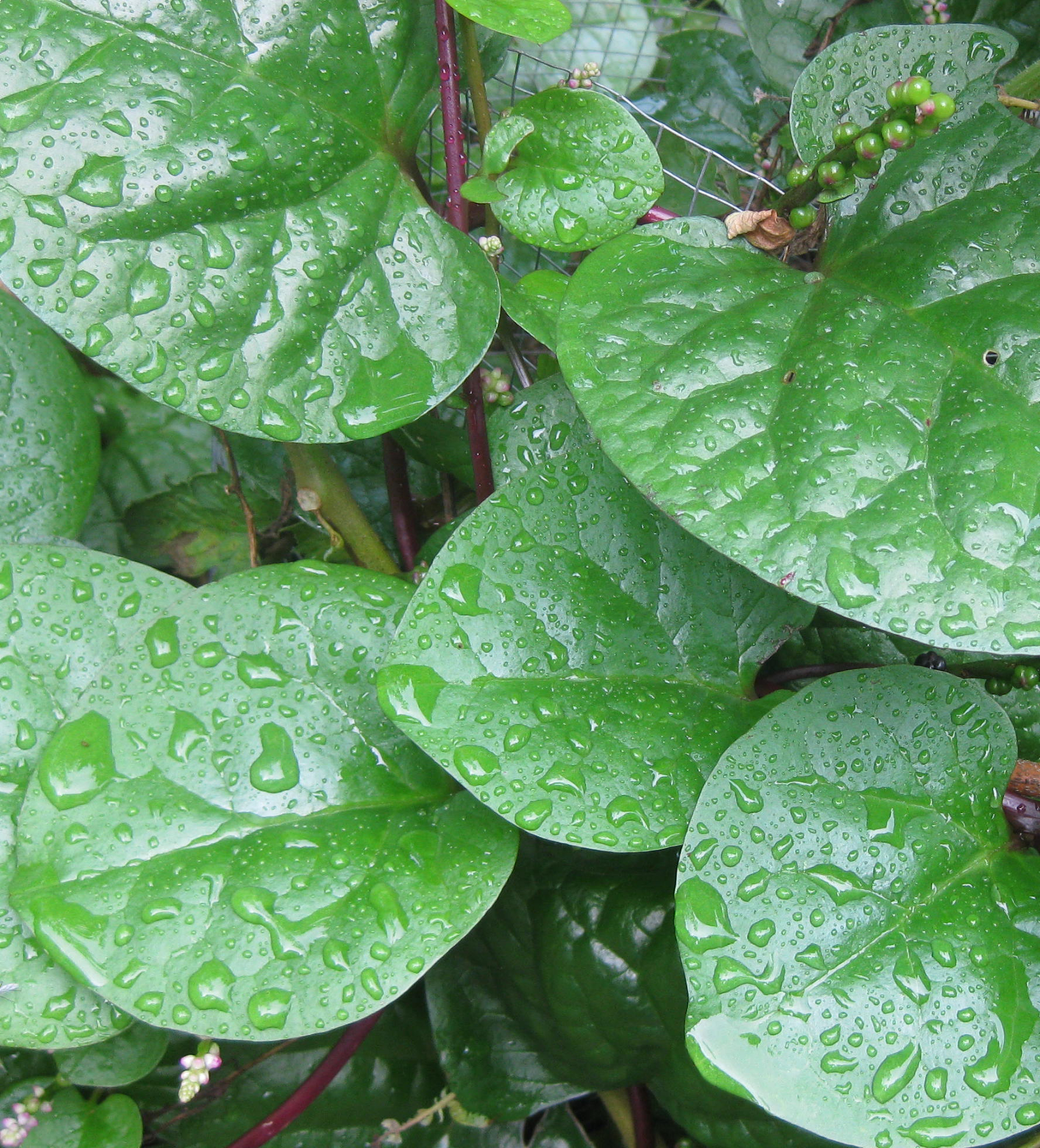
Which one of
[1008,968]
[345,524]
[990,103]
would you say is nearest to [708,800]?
[1008,968]

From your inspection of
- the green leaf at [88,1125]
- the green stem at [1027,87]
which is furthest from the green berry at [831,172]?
the green leaf at [88,1125]

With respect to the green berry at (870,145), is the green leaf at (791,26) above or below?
above

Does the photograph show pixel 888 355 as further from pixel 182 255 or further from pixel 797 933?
pixel 182 255

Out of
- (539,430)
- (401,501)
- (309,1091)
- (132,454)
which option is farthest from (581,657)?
(132,454)

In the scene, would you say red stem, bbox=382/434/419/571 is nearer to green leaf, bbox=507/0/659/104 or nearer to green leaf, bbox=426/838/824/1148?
green leaf, bbox=426/838/824/1148

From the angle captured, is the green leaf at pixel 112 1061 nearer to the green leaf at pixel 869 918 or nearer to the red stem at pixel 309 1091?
the red stem at pixel 309 1091
